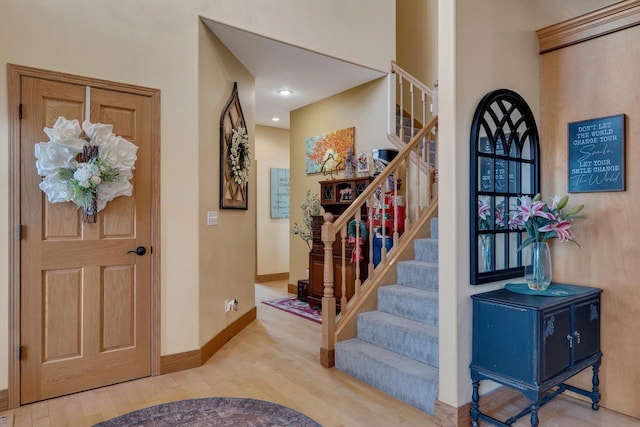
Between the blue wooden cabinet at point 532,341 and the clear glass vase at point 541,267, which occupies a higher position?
the clear glass vase at point 541,267

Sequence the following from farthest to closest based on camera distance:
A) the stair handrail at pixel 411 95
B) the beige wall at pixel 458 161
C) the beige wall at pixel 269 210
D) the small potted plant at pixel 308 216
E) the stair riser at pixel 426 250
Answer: the beige wall at pixel 269 210 → the small potted plant at pixel 308 216 → the stair handrail at pixel 411 95 → the stair riser at pixel 426 250 → the beige wall at pixel 458 161

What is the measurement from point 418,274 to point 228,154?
7.09 ft

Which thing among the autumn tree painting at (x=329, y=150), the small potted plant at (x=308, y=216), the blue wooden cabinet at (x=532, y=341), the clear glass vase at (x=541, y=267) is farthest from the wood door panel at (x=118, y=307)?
the autumn tree painting at (x=329, y=150)

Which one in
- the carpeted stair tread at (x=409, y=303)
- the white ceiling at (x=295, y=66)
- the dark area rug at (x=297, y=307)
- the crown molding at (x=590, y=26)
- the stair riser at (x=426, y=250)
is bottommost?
the dark area rug at (x=297, y=307)

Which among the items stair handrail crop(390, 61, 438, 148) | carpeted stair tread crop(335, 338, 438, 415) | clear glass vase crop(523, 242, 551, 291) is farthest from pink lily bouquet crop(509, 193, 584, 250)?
stair handrail crop(390, 61, 438, 148)

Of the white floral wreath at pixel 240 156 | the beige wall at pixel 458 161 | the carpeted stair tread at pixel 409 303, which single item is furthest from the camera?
the white floral wreath at pixel 240 156

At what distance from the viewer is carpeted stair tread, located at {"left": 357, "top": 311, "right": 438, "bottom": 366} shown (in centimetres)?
280

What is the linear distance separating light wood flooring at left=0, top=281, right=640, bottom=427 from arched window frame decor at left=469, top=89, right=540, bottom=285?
930mm

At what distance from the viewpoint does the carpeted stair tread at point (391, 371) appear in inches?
99.8

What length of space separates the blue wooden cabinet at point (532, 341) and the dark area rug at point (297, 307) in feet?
8.37

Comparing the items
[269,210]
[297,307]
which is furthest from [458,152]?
[269,210]

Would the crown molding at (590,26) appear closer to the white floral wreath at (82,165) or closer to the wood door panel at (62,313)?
the white floral wreath at (82,165)

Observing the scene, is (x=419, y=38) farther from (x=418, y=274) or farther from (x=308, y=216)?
(x=418, y=274)

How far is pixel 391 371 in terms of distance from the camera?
2766mm
